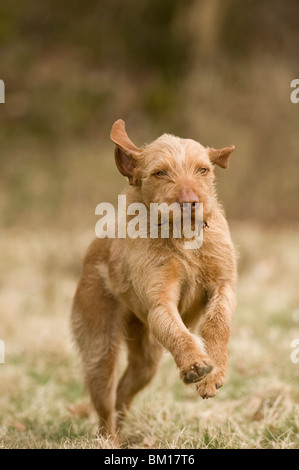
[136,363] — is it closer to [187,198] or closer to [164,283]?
[164,283]

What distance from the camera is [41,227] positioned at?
16.2m

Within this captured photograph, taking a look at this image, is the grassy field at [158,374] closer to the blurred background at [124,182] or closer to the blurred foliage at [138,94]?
the blurred background at [124,182]

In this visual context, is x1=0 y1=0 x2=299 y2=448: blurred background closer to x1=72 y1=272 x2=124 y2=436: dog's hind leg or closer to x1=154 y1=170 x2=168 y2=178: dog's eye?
x1=72 y1=272 x2=124 y2=436: dog's hind leg

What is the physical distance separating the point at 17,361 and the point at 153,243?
436 cm

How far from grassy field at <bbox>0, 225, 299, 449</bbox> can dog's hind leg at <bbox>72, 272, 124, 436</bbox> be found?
0.86 ft

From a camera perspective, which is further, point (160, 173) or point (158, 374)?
point (158, 374)

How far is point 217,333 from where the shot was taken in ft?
12.5

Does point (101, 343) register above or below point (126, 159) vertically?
below

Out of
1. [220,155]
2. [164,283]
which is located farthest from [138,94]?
[164,283]

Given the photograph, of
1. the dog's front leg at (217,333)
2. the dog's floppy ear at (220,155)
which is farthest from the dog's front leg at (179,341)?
the dog's floppy ear at (220,155)

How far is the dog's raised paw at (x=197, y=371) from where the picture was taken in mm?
3371

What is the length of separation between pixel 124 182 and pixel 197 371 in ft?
43.1

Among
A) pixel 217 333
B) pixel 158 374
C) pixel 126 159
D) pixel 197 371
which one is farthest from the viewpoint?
pixel 158 374

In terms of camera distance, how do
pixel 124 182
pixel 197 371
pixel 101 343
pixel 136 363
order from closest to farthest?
pixel 197 371, pixel 101 343, pixel 136 363, pixel 124 182
